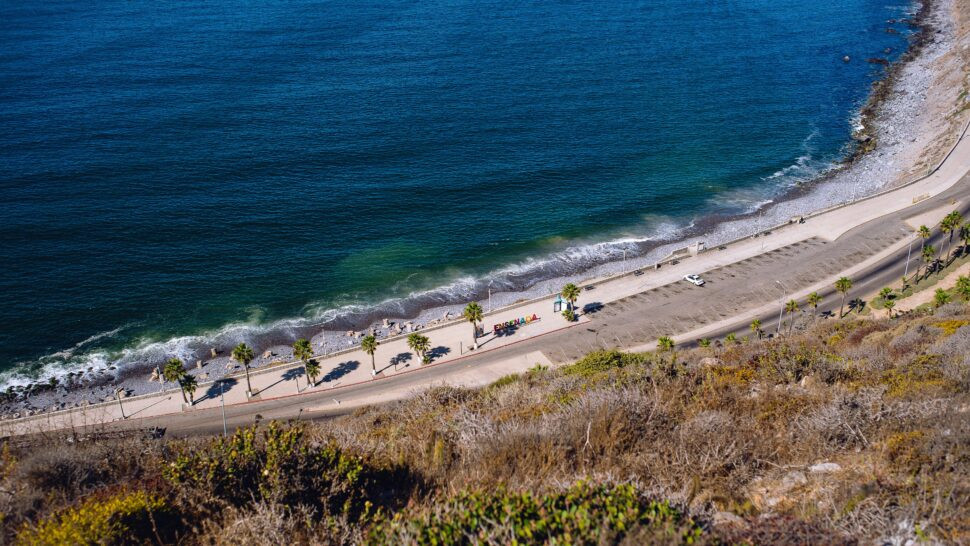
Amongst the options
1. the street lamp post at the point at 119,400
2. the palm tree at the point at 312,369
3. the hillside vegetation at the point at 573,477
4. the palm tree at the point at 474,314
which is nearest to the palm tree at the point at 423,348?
the palm tree at the point at 474,314

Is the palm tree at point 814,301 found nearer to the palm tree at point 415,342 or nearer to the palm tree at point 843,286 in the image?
the palm tree at point 843,286

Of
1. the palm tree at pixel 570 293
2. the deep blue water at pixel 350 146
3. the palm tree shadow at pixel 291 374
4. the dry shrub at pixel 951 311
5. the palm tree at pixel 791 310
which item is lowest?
the palm tree at pixel 791 310

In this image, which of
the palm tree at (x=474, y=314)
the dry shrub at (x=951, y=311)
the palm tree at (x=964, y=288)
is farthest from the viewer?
the palm tree at (x=474, y=314)

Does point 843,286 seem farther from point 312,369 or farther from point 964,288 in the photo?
point 312,369

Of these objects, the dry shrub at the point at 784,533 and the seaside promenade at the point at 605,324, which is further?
the seaside promenade at the point at 605,324

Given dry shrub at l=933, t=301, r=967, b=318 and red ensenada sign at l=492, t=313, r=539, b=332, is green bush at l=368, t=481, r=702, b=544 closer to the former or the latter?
dry shrub at l=933, t=301, r=967, b=318

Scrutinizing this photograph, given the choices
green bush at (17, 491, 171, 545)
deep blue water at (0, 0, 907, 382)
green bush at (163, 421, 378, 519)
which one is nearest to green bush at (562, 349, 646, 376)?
green bush at (163, 421, 378, 519)
